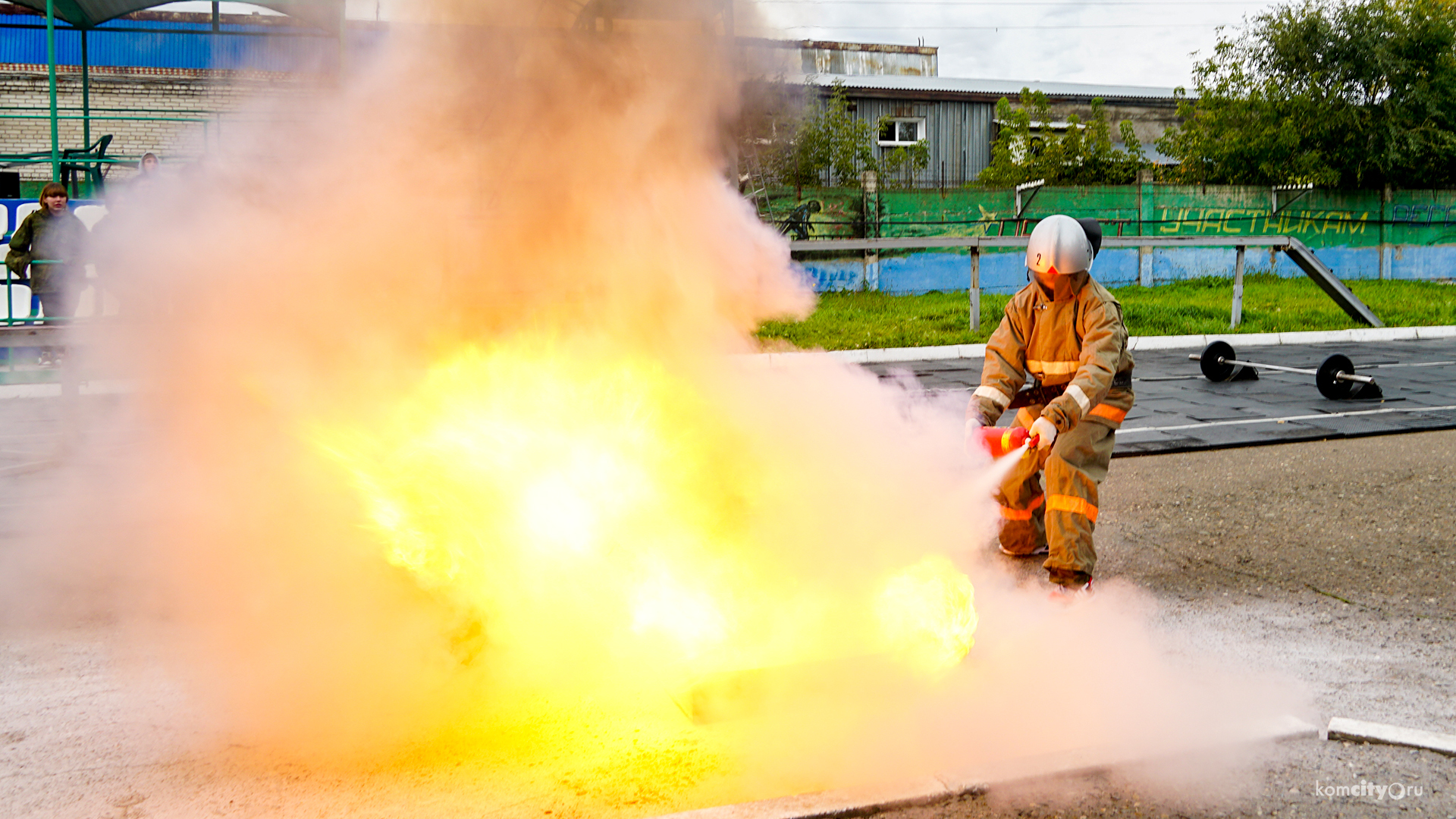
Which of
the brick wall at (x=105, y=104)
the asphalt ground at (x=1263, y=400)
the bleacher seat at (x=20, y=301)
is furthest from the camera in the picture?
the brick wall at (x=105, y=104)

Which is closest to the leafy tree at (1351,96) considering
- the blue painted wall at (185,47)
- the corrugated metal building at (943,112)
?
the corrugated metal building at (943,112)

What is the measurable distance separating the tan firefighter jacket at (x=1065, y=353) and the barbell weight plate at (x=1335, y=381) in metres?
6.16

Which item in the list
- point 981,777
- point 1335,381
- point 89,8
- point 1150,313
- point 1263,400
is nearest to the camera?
point 981,777

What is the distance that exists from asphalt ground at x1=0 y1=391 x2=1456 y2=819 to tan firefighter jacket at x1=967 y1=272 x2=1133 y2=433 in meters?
0.91

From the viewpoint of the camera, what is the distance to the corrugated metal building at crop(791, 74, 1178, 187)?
2981 centimetres

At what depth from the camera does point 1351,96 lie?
24.7m

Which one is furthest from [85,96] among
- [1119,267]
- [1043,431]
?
[1119,267]

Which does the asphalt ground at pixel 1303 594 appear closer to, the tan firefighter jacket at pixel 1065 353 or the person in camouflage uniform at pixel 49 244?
the tan firefighter jacket at pixel 1065 353

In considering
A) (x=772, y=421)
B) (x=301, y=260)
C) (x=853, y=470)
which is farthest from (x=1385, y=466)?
(x=301, y=260)

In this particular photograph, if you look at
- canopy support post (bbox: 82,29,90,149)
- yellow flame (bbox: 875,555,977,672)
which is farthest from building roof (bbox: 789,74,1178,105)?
yellow flame (bbox: 875,555,977,672)

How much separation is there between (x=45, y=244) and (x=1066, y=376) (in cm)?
942

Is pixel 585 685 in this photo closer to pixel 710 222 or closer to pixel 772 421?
pixel 772 421

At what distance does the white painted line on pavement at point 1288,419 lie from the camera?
8469mm

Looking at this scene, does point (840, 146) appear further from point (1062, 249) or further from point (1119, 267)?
point (1062, 249)
